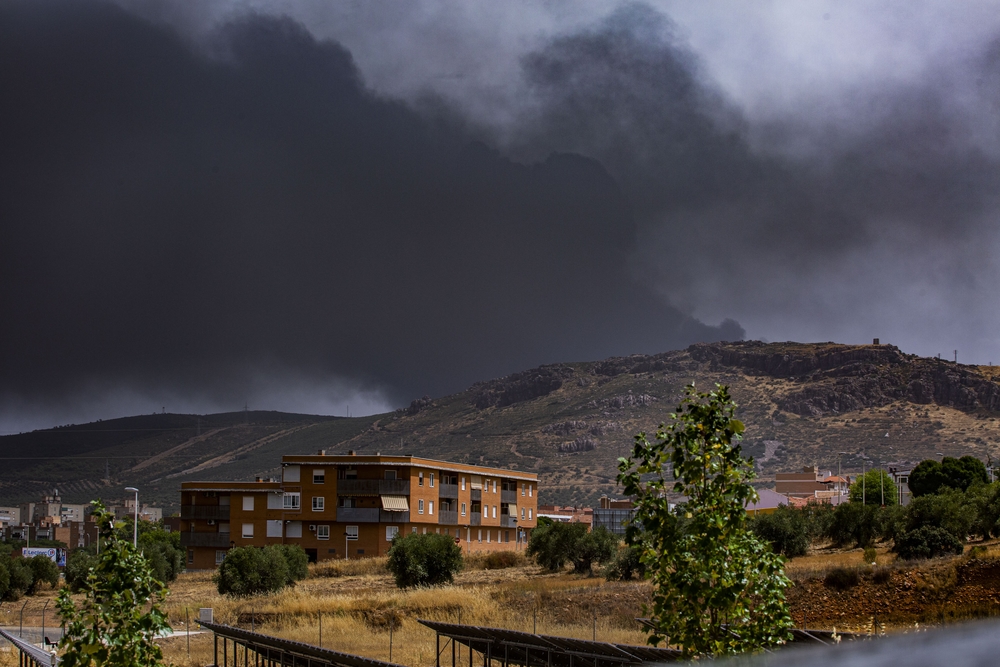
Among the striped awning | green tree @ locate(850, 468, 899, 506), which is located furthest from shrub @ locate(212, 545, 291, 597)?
green tree @ locate(850, 468, 899, 506)

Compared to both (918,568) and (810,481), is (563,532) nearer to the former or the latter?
(918,568)

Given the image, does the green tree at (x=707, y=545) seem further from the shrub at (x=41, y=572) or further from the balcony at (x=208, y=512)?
the balcony at (x=208, y=512)

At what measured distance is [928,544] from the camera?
48.5 m

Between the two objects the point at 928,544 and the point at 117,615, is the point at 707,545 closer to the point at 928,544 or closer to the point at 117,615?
the point at 117,615

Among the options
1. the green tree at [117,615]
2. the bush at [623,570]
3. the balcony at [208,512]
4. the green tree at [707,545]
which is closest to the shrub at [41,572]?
the balcony at [208,512]

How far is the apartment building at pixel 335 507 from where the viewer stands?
273 ft

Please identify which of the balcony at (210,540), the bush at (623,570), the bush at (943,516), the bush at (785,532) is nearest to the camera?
the bush at (943,516)

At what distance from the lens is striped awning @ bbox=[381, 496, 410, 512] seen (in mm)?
82438

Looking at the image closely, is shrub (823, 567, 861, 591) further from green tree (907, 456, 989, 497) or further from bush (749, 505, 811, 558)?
green tree (907, 456, 989, 497)

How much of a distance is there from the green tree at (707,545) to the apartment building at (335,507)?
7365 cm

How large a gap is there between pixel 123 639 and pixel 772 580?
7891 millimetres

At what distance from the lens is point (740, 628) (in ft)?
30.2

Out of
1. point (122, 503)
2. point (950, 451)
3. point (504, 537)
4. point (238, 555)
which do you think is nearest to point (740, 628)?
point (238, 555)

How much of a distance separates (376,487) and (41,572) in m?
24.9
